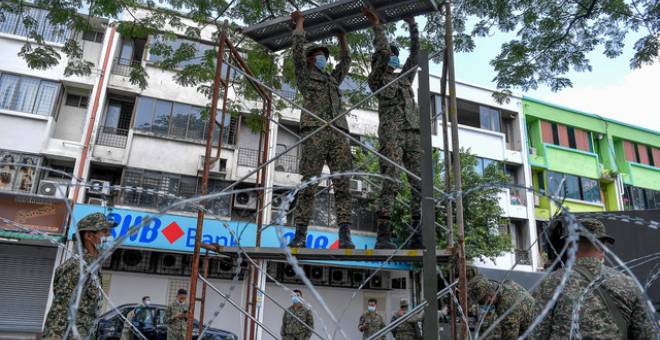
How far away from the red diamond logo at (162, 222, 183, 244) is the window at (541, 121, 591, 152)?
18.3m

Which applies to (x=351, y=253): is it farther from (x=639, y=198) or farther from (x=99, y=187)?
(x=639, y=198)

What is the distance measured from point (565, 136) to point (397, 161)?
2297cm

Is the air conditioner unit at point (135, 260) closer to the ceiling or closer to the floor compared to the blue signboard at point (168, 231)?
closer to the floor

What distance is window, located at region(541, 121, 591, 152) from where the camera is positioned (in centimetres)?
A: 2362

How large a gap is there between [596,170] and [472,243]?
503 inches

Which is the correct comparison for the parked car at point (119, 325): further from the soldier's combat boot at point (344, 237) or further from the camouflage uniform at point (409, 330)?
the soldier's combat boot at point (344, 237)

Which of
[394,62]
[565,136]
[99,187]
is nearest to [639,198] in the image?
[565,136]

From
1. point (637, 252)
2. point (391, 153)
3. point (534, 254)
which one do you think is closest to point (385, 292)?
point (534, 254)

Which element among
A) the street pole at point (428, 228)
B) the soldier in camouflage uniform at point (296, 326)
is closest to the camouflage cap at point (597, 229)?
the street pole at point (428, 228)

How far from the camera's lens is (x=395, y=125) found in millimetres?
4613

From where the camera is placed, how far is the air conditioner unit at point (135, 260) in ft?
49.3

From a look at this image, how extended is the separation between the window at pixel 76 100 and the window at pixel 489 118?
56.5 feet

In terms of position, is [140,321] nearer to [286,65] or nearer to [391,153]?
[286,65]

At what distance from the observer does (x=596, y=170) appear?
24.3 meters
